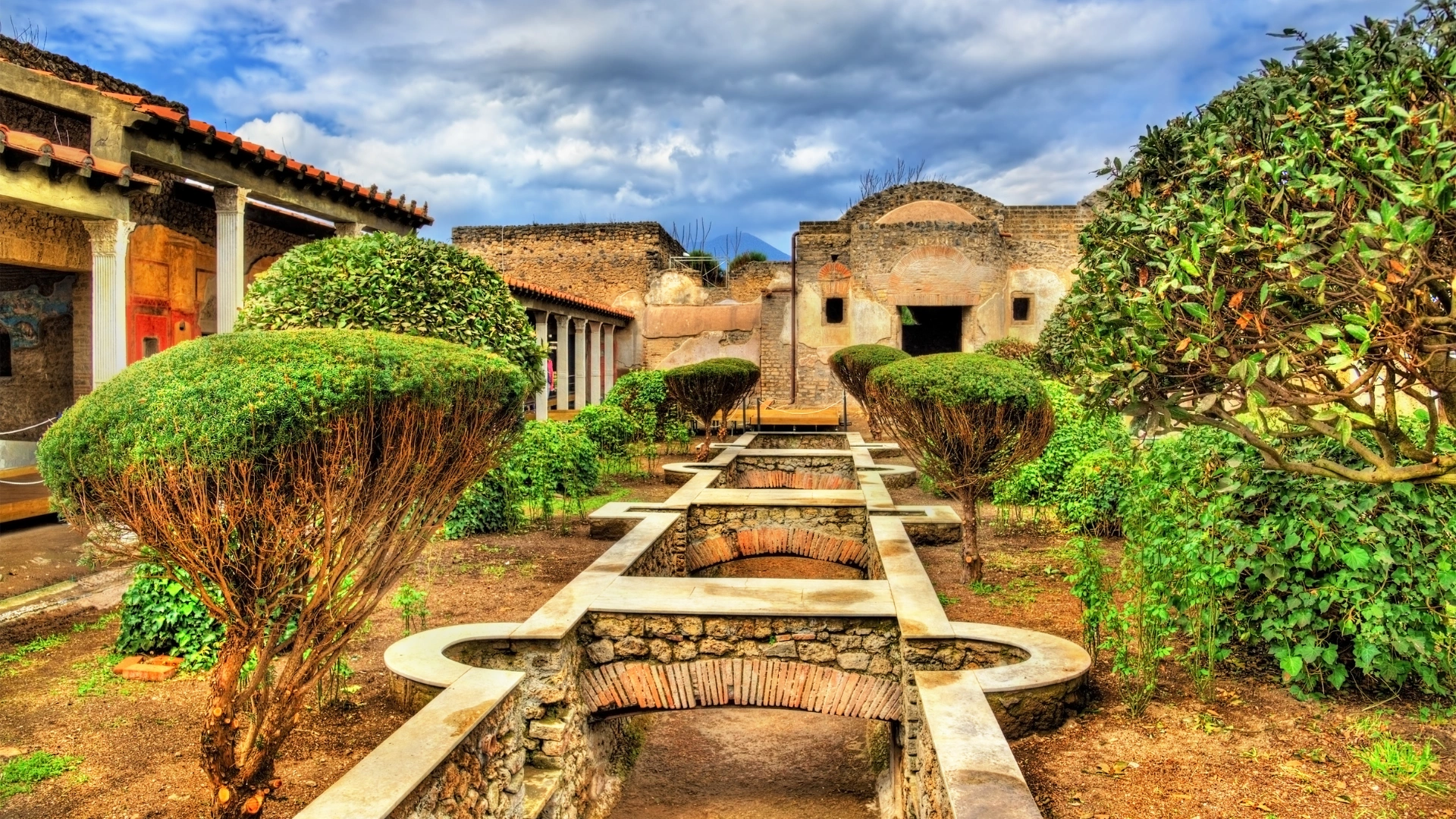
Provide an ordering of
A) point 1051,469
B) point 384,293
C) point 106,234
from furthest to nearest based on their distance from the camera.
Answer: point 1051,469
point 106,234
point 384,293

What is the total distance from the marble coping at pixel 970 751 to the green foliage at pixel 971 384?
10.4 ft

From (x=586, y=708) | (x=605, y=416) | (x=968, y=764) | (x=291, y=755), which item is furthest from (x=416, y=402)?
(x=605, y=416)

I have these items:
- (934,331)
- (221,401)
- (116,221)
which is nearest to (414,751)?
(221,401)

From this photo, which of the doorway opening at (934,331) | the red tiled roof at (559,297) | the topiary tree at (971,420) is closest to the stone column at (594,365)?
the red tiled roof at (559,297)

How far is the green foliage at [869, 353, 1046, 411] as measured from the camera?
727cm

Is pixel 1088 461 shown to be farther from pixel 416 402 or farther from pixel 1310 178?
pixel 416 402

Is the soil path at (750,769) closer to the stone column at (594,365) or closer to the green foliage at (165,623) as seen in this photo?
the green foliage at (165,623)

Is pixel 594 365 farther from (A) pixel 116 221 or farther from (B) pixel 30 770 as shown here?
(B) pixel 30 770

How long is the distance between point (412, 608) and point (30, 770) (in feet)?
6.69

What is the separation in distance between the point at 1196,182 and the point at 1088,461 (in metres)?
5.29

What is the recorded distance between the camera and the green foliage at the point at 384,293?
280 inches

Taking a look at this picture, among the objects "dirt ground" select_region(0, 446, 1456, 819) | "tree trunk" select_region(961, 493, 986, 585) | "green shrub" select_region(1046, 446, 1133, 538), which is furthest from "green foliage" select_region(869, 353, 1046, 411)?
"dirt ground" select_region(0, 446, 1456, 819)

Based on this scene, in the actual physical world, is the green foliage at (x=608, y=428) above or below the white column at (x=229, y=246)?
below

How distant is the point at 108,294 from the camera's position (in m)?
9.16
